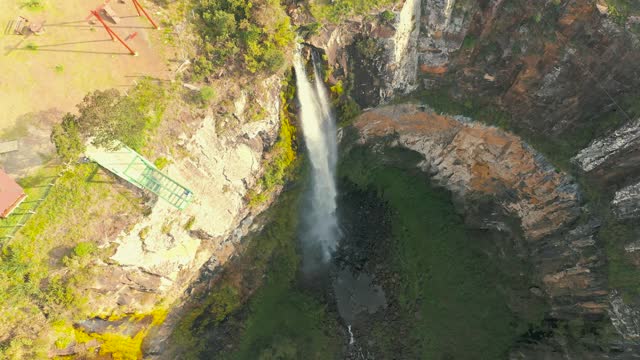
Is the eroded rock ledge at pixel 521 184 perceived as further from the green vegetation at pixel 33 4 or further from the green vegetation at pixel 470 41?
the green vegetation at pixel 33 4

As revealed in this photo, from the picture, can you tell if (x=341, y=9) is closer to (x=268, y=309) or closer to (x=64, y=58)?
(x=64, y=58)

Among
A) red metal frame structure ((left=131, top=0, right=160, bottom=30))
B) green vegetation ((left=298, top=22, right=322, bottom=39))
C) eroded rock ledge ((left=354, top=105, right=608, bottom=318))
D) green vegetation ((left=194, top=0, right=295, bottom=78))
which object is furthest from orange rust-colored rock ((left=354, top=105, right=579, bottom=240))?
red metal frame structure ((left=131, top=0, right=160, bottom=30))

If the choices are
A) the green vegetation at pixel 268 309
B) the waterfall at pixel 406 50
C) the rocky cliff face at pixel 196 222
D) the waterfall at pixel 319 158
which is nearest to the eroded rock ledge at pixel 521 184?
the waterfall at pixel 406 50

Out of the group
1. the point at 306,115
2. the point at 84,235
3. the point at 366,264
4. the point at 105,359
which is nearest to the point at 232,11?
the point at 306,115

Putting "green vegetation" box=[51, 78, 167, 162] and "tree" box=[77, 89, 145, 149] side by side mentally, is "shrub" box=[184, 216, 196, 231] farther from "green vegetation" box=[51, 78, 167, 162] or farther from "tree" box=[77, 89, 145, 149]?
"tree" box=[77, 89, 145, 149]

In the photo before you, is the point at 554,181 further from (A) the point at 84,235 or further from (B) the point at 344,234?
(A) the point at 84,235
